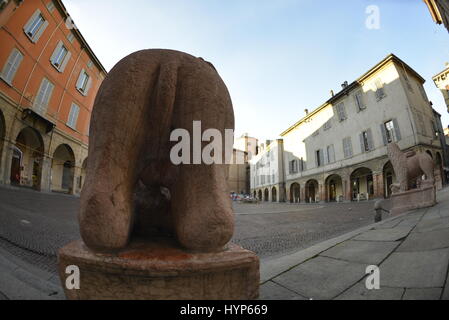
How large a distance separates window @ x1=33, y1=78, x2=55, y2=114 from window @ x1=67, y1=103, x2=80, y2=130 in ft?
5.02

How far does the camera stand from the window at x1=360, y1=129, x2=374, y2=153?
15.7m

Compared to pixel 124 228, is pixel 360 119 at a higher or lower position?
higher

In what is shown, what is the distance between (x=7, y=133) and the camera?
8.07 meters

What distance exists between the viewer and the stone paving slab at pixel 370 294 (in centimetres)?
78

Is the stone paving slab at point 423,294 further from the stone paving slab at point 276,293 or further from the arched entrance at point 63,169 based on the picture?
the arched entrance at point 63,169

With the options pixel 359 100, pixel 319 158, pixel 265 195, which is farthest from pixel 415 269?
pixel 265 195

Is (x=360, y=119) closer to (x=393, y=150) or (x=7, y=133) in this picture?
(x=393, y=150)

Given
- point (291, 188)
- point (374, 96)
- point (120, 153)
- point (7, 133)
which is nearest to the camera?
point (120, 153)

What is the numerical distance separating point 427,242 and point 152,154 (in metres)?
1.85

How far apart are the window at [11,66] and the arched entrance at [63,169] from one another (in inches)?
169

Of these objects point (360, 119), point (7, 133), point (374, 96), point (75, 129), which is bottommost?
point (7, 133)

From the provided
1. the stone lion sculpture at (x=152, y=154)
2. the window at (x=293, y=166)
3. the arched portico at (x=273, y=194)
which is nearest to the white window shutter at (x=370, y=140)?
the window at (x=293, y=166)
